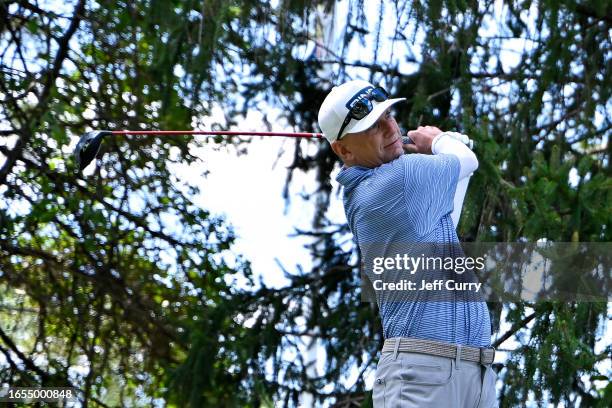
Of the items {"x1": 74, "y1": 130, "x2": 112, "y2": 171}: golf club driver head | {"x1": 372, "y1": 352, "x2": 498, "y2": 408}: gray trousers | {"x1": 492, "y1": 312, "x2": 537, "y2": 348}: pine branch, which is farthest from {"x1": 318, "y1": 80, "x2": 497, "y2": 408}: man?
{"x1": 492, "y1": 312, "x2": 537, "y2": 348}: pine branch

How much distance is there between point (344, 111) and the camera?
286 centimetres

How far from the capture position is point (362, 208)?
111 inches

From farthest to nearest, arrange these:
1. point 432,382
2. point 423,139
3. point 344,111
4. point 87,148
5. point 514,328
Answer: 1. point 514,328
2. point 87,148
3. point 423,139
4. point 344,111
5. point 432,382

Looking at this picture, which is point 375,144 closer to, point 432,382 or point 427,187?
point 427,187

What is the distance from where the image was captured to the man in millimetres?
2678

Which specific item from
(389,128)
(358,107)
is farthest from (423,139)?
(358,107)

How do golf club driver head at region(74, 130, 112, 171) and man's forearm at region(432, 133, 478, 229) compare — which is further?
golf club driver head at region(74, 130, 112, 171)

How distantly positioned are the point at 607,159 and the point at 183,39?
2.25m

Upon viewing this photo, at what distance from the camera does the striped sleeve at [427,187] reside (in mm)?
2750

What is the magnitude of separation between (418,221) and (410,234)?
4 cm

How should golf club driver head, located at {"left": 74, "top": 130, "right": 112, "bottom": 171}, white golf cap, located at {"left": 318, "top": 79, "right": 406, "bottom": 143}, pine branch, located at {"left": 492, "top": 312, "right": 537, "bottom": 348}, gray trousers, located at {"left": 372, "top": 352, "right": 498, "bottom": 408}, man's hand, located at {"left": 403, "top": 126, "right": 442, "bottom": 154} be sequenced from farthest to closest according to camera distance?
pine branch, located at {"left": 492, "top": 312, "right": 537, "bottom": 348}, golf club driver head, located at {"left": 74, "top": 130, "right": 112, "bottom": 171}, man's hand, located at {"left": 403, "top": 126, "right": 442, "bottom": 154}, white golf cap, located at {"left": 318, "top": 79, "right": 406, "bottom": 143}, gray trousers, located at {"left": 372, "top": 352, "right": 498, "bottom": 408}

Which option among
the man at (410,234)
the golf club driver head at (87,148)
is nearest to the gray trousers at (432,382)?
the man at (410,234)

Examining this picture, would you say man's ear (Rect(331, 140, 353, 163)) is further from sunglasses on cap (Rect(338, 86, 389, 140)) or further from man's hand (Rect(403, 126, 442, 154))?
man's hand (Rect(403, 126, 442, 154))

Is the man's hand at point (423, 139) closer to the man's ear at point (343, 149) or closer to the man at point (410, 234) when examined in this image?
the man at point (410, 234)
